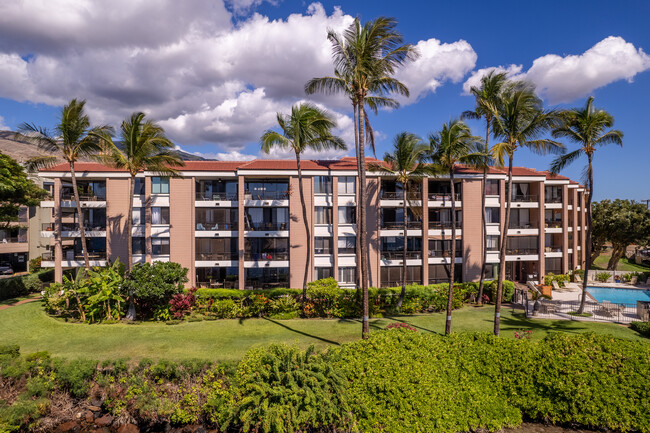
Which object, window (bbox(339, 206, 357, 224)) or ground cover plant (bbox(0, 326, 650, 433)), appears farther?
window (bbox(339, 206, 357, 224))

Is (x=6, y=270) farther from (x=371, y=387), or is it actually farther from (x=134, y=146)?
(x=371, y=387)

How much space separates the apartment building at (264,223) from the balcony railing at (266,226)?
10 cm

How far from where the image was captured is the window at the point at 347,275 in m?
30.6

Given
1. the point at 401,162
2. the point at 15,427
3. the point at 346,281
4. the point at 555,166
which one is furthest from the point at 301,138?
the point at 15,427

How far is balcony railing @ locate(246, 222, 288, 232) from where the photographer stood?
101 ft

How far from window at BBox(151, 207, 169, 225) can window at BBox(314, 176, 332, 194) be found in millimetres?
14490

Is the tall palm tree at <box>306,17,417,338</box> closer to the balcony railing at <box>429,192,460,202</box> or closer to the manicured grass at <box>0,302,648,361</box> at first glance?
the manicured grass at <box>0,302,648,361</box>

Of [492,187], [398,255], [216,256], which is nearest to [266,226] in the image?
[216,256]

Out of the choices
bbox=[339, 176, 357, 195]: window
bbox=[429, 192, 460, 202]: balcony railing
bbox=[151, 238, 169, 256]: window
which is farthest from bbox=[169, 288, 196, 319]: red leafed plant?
bbox=[429, 192, 460, 202]: balcony railing

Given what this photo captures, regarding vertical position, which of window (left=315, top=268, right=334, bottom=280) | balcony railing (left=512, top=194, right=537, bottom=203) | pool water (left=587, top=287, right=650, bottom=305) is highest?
balcony railing (left=512, top=194, right=537, bottom=203)

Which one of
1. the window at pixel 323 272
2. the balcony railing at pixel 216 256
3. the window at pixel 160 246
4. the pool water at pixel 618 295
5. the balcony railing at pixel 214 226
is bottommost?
the pool water at pixel 618 295

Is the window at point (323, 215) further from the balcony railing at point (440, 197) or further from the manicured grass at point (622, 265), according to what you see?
the manicured grass at point (622, 265)

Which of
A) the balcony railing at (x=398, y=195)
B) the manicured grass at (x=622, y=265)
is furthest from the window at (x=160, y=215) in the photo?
the manicured grass at (x=622, y=265)

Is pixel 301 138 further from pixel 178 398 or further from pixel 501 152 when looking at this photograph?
pixel 178 398
